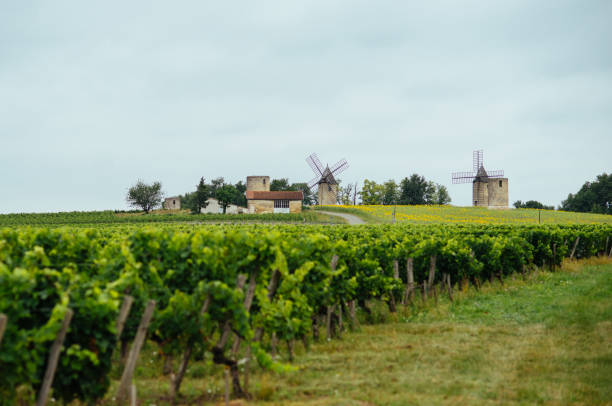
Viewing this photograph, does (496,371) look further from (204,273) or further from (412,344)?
(204,273)

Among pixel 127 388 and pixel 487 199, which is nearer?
pixel 127 388

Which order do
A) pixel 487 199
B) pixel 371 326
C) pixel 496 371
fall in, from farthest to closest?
pixel 487 199, pixel 371 326, pixel 496 371

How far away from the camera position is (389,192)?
115 metres

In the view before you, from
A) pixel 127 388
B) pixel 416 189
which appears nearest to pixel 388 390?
pixel 127 388

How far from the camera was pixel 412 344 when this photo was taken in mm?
10539

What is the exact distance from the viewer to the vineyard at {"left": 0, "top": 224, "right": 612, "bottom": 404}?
5.53 m

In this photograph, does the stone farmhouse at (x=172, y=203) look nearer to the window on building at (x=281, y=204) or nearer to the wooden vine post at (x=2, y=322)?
the window on building at (x=281, y=204)

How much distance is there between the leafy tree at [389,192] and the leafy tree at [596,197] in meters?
41.3

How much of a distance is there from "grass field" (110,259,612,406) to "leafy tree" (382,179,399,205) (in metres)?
98.1

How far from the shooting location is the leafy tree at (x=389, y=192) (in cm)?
11219

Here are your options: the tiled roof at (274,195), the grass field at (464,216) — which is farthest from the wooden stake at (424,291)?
the tiled roof at (274,195)

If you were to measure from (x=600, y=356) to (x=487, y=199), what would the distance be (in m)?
87.5

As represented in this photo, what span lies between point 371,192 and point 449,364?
10895cm

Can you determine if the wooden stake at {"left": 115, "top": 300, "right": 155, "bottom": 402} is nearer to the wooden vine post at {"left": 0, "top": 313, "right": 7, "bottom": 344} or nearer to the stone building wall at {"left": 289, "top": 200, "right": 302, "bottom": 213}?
the wooden vine post at {"left": 0, "top": 313, "right": 7, "bottom": 344}
